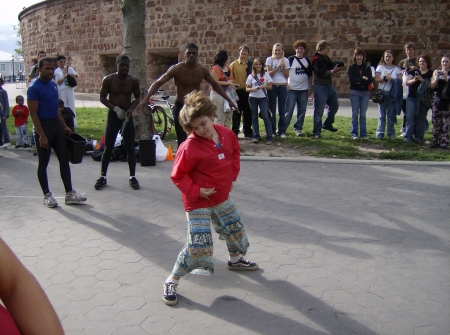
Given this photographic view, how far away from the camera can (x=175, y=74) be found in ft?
24.9

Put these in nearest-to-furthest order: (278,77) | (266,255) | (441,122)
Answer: (266,255), (441,122), (278,77)

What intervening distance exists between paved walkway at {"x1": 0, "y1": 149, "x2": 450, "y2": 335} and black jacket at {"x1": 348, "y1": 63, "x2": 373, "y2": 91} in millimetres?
3085

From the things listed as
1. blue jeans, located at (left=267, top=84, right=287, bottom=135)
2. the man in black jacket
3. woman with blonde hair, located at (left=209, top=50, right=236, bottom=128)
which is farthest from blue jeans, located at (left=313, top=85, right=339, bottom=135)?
woman with blonde hair, located at (left=209, top=50, right=236, bottom=128)

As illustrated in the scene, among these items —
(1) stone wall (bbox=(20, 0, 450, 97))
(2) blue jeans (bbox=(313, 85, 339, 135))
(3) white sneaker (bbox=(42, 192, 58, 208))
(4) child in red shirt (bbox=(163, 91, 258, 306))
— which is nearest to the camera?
(4) child in red shirt (bbox=(163, 91, 258, 306))

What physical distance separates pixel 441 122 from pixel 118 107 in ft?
20.4

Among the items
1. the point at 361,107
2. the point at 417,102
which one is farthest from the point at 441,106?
the point at 361,107

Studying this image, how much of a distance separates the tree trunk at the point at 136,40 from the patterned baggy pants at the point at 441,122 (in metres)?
5.62

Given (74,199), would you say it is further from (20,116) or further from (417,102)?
(417,102)

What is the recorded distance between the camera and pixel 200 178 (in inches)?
157

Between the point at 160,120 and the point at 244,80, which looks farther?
the point at 160,120

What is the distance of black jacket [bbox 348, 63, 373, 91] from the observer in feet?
34.7

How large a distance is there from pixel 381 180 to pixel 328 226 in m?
2.36

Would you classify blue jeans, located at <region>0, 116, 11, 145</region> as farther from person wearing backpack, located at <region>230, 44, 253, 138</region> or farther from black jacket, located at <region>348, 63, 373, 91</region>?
black jacket, located at <region>348, 63, 373, 91</region>

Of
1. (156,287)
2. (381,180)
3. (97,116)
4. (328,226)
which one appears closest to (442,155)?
(381,180)
